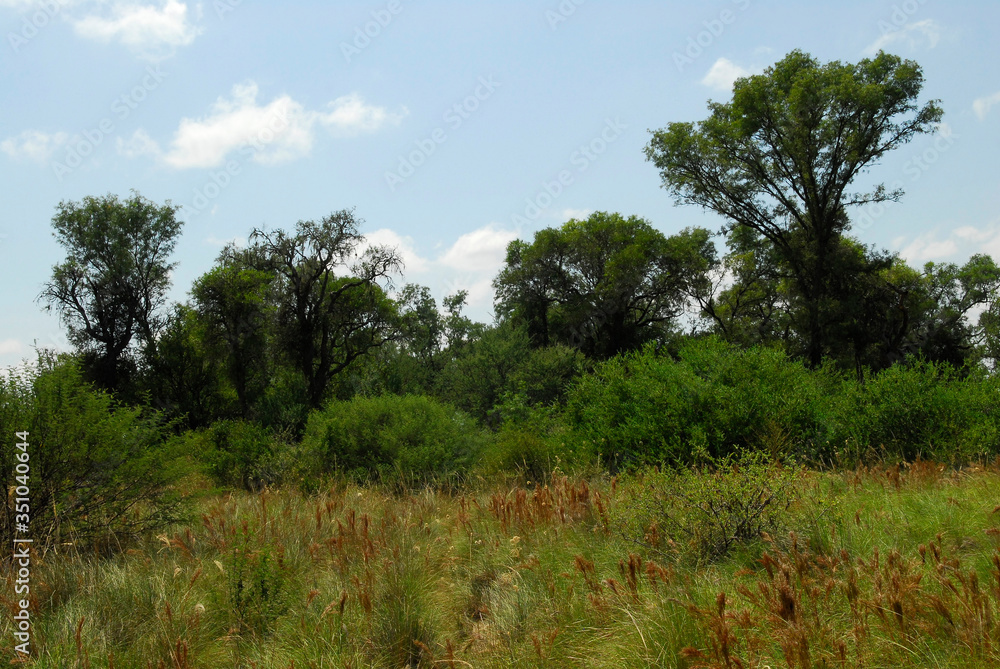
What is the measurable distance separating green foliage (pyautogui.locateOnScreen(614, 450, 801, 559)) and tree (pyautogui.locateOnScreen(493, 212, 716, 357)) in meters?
33.7

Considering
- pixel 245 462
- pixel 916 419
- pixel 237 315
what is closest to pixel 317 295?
pixel 237 315

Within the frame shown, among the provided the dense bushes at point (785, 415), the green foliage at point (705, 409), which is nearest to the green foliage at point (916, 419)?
the dense bushes at point (785, 415)

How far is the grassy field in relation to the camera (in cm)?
289

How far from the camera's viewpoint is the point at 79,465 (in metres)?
6.98

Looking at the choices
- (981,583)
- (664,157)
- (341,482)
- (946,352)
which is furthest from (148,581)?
(946,352)

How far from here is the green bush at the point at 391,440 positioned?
14.6m

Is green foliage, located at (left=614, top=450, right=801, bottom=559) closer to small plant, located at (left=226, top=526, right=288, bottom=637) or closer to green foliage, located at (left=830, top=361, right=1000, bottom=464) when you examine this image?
small plant, located at (left=226, top=526, right=288, bottom=637)

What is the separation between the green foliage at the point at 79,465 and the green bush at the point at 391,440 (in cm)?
663

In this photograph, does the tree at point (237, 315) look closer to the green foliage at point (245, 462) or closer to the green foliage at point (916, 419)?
the green foliage at point (245, 462)

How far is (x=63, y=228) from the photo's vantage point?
35906 mm

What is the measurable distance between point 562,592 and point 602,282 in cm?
3710

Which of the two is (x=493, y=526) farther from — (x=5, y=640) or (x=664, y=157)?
(x=664, y=157)

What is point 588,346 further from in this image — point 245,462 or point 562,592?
point 562,592

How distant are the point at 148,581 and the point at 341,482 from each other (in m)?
9.16
